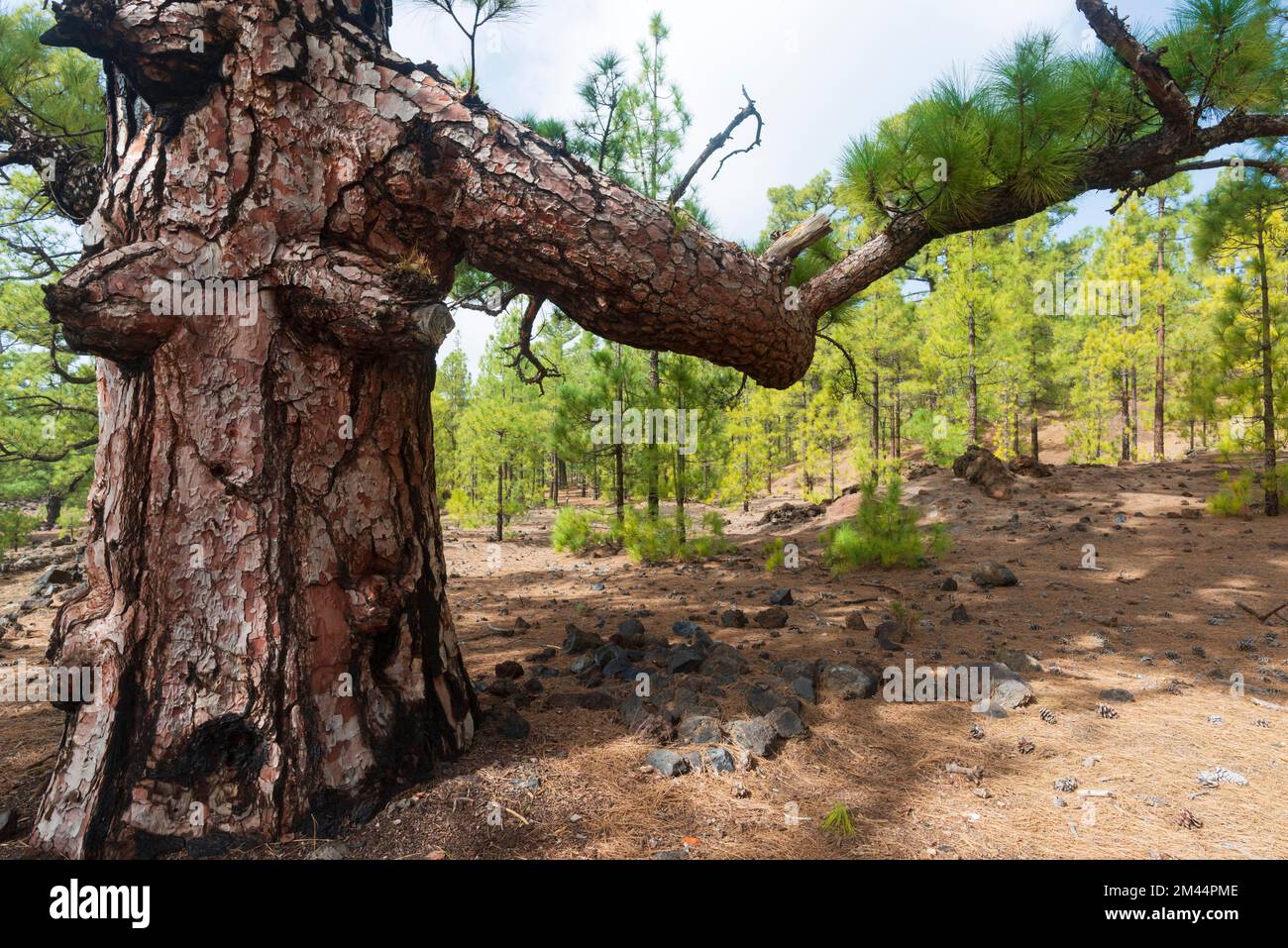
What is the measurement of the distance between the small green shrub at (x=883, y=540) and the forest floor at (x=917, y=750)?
126 cm

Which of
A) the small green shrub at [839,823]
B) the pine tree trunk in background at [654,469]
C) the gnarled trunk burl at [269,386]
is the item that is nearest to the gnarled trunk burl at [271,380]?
the gnarled trunk burl at [269,386]

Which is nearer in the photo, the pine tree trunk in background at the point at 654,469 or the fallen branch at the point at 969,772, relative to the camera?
the fallen branch at the point at 969,772

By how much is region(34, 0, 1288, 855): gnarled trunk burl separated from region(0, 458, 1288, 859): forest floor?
0.36 meters

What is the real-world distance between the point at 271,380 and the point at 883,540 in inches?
272

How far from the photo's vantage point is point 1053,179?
3211mm

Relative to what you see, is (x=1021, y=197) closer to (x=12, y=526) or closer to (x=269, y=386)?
(x=269, y=386)

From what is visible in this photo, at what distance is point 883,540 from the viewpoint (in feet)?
24.1

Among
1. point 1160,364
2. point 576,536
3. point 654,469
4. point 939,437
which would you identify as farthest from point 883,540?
point 1160,364

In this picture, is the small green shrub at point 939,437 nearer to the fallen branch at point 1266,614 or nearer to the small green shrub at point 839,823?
the fallen branch at point 1266,614

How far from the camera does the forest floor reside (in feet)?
6.37

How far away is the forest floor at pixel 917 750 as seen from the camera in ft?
6.37

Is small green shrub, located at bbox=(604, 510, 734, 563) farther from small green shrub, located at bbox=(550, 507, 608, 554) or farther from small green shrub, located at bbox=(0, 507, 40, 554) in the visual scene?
small green shrub, located at bbox=(0, 507, 40, 554)
